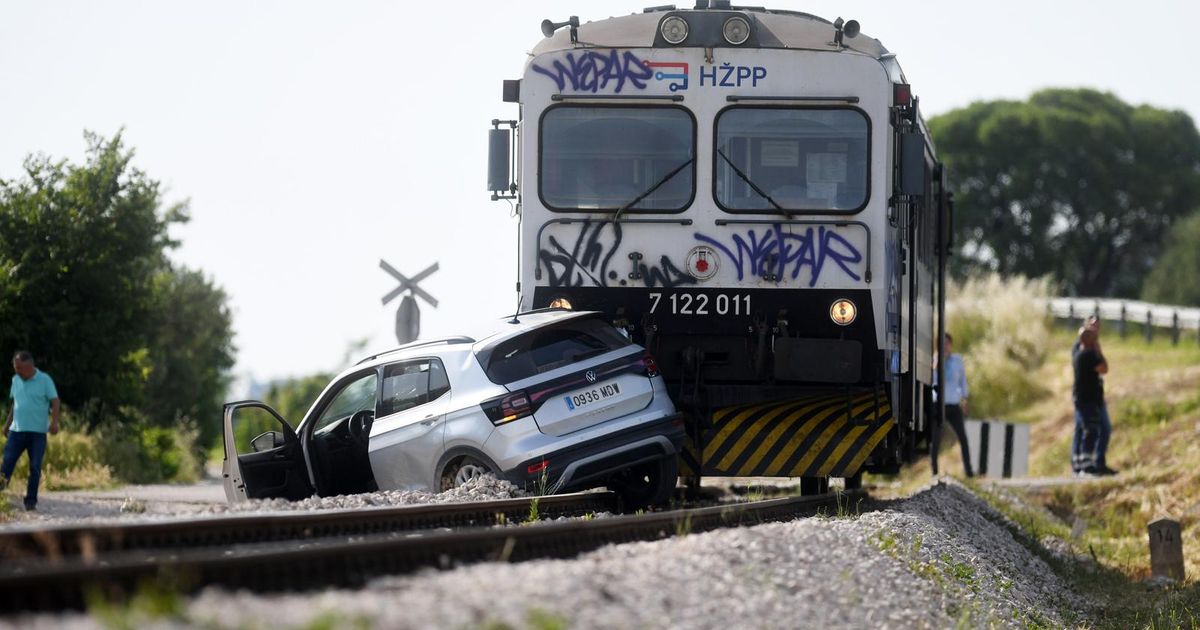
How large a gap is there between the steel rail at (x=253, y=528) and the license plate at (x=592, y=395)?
27.5 inches

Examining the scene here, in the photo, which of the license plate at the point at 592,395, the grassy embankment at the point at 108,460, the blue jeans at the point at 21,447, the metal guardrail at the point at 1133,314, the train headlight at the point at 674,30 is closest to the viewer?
the license plate at the point at 592,395

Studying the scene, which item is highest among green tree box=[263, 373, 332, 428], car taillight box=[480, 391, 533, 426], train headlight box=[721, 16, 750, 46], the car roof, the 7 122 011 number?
train headlight box=[721, 16, 750, 46]

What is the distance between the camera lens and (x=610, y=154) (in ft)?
43.4

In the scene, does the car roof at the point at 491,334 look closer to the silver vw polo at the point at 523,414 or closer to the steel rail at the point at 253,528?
the silver vw polo at the point at 523,414

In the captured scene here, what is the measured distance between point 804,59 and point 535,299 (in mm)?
2667

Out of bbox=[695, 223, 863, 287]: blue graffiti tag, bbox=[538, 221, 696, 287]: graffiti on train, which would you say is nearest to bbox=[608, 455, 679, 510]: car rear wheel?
bbox=[538, 221, 696, 287]: graffiti on train

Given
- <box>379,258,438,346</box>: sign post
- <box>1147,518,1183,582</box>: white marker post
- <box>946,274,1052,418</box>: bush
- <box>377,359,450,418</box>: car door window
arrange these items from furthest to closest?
<box>946,274,1052,418</box>: bush < <box>379,258,438,346</box>: sign post < <box>1147,518,1183,582</box>: white marker post < <box>377,359,450,418</box>: car door window

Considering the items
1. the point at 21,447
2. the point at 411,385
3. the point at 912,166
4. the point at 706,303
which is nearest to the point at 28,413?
the point at 21,447

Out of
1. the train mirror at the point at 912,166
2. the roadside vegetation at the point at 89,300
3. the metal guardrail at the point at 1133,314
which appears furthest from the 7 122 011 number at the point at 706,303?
the metal guardrail at the point at 1133,314

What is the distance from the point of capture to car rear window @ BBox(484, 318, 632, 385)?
1220 cm

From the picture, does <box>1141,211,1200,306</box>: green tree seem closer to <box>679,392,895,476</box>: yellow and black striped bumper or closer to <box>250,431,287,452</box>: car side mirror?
<box>679,392,895,476</box>: yellow and black striped bumper

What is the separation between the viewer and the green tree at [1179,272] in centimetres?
6462

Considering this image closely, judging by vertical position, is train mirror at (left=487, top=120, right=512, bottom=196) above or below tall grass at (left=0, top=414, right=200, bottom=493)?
above

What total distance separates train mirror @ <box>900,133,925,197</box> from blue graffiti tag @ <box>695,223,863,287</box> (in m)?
0.62
